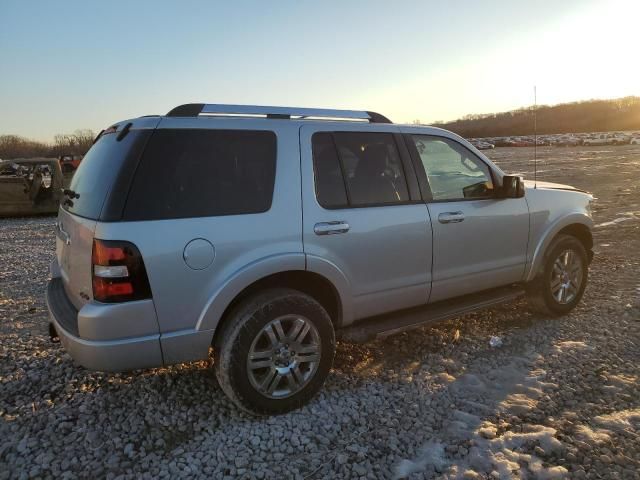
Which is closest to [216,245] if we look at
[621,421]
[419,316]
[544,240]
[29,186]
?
[419,316]

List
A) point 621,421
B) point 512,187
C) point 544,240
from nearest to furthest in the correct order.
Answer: point 621,421, point 512,187, point 544,240

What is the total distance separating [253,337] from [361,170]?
4.77 ft

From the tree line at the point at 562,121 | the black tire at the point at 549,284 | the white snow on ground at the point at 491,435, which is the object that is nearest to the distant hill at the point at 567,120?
the tree line at the point at 562,121

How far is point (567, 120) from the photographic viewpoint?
12600 centimetres

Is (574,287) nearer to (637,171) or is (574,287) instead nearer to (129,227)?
(129,227)

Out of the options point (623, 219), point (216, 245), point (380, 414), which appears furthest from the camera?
point (623, 219)

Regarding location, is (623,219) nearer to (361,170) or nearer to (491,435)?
(361,170)

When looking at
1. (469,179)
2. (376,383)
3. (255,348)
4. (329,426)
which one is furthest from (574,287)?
(255,348)

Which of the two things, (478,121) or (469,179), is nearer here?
(469,179)

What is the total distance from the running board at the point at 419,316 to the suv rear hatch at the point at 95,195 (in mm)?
1773

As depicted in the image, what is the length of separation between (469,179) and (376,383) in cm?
191

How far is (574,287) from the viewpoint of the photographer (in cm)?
488

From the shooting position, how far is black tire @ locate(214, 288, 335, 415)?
9.62 ft

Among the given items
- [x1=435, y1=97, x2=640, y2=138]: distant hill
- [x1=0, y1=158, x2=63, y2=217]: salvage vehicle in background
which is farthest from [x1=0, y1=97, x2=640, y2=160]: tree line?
[x1=0, y1=158, x2=63, y2=217]: salvage vehicle in background
